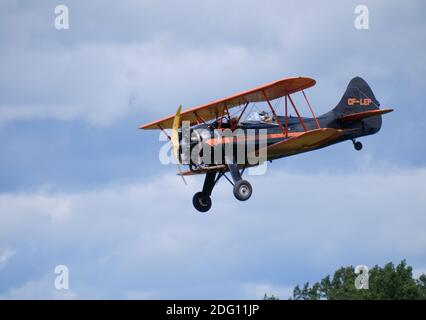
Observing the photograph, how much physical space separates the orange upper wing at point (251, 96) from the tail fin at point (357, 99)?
12.2 feet

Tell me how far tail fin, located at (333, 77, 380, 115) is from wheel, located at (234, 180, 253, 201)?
5153mm

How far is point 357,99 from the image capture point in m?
35.5

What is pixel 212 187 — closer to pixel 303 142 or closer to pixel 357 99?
pixel 303 142

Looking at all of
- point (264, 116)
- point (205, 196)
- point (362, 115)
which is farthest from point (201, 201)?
point (362, 115)

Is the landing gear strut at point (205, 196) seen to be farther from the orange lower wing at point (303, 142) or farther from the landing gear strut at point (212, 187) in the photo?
the orange lower wing at point (303, 142)

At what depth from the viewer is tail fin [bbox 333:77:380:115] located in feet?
115

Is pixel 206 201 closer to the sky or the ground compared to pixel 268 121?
closer to the ground

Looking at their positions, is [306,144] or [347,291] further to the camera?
[347,291]

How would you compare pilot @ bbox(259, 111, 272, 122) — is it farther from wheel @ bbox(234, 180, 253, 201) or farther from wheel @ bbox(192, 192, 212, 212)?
wheel @ bbox(192, 192, 212, 212)

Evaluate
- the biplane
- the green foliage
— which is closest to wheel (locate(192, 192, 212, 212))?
the biplane
